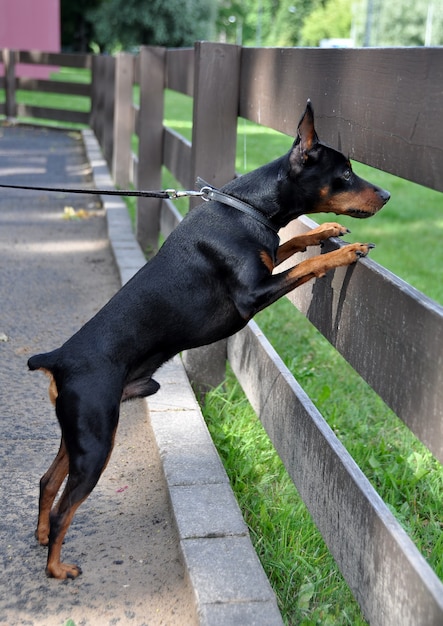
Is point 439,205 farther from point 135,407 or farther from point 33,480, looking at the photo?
point 33,480

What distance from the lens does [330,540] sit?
2762 mm

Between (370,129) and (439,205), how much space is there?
26.6 feet

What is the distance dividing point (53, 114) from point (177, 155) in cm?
1173

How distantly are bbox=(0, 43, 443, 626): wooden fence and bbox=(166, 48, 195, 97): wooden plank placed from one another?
3.41ft

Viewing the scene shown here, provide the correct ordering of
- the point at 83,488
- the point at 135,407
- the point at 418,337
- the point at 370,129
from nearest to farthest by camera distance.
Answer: the point at 418,337, the point at 370,129, the point at 83,488, the point at 135,407

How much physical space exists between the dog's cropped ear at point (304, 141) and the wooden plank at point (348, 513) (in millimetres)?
820

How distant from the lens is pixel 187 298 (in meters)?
3.15

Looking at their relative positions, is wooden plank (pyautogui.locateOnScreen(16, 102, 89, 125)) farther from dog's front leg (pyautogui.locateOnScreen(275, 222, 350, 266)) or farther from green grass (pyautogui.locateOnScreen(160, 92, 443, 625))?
dog's front leg (pyautogui.locateOnScreen(275, 222, 350, 266))

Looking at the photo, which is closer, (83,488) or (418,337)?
(418,337)

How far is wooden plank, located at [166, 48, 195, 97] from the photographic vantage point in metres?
5.62

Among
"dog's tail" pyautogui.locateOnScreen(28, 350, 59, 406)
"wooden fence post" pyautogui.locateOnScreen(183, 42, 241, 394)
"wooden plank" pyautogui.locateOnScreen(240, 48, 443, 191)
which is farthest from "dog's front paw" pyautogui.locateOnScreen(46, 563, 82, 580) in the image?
"wooden fence post" pyautogui.locateOnScreen(183, 42, 241, 394)

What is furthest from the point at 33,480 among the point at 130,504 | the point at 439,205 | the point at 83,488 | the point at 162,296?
the point at 439,205

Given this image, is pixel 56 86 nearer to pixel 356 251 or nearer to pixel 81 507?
pixel 81 507

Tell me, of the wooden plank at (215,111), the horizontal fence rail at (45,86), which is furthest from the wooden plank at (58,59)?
the wooden plank at (215,111)
